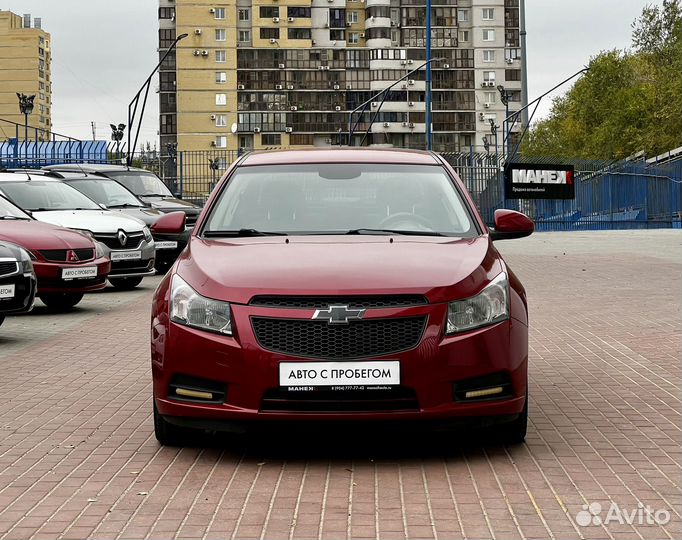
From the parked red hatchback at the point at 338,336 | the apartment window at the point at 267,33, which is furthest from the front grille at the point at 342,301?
the apartment window at the point at 267,33

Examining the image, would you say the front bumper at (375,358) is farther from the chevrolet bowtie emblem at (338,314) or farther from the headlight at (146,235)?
the headlight at (146,235)

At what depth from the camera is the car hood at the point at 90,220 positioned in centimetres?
1853

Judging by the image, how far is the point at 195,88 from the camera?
125438 millimetres

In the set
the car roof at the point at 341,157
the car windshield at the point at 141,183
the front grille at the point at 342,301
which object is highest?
the car windshield at the point at 141,183

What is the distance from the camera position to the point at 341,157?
8.02 metres

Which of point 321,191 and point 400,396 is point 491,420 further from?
point 321,191

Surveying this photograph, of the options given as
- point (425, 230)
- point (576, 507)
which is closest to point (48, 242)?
point (425, 230)

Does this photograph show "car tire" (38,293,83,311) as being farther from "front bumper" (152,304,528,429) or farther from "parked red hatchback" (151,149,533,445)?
"front bumper" (152,304,528,429)

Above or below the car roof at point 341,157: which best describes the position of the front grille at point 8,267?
below

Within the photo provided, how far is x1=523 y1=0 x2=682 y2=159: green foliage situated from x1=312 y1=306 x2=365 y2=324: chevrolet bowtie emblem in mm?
69716

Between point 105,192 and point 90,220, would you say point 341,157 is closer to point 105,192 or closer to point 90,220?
point 90,220

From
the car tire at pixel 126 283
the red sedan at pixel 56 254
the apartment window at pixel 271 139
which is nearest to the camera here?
the red sedan at pixel 56 254

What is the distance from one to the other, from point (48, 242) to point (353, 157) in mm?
7982

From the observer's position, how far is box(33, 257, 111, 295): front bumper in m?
15.1
